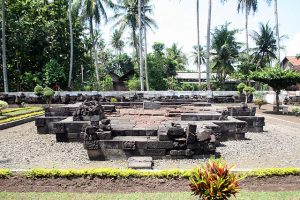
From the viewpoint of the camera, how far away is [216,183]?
4277mm

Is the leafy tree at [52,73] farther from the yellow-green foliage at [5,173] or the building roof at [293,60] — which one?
the building roof at [293,60]

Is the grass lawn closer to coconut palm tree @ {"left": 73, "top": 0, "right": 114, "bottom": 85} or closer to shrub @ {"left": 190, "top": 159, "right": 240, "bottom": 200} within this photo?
shrub @ {"left": 190, "top": 159, "right": 240, "bottom": 200}

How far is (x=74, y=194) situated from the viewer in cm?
557

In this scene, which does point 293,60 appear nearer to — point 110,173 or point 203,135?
point 203,135

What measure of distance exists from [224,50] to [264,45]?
6867 millimetres

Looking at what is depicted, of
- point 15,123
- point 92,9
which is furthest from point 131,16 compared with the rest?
point 15,123

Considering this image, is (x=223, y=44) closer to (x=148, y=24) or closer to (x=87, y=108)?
(x=148, y=24)

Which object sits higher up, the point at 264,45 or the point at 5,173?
the point at 264,45

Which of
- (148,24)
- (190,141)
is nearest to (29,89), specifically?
(148,24)

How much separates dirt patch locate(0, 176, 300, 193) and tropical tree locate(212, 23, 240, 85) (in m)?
35.0

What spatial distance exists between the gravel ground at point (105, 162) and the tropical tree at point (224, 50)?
28.6 m

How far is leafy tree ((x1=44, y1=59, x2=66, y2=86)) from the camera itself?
29.4 meters

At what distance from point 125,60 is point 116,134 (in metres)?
47.0

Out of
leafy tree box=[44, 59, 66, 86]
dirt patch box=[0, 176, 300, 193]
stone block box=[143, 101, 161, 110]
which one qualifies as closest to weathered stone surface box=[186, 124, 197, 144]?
dirt patch box=[0, 176, 300, 193]
